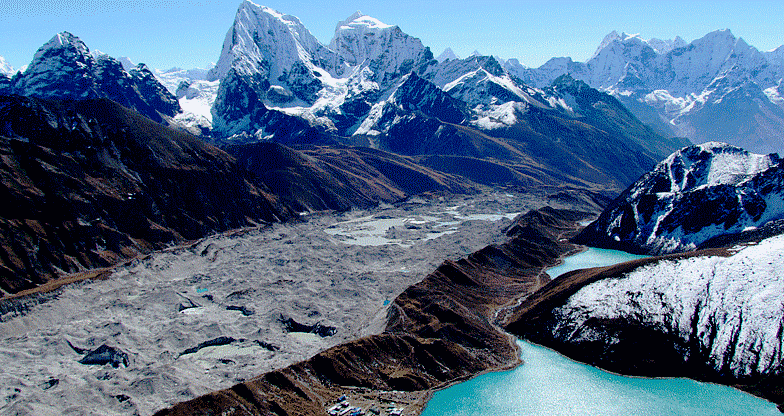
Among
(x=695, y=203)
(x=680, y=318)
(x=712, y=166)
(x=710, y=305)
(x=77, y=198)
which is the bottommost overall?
(x=680, y=318)

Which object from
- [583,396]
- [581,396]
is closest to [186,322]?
[581,396]

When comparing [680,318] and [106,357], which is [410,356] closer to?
[680,318]

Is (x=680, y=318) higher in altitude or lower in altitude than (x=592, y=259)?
lower

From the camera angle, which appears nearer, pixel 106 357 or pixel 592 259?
pixel 106 357

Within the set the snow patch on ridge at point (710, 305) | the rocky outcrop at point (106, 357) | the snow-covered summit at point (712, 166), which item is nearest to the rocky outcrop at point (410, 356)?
the snow patch on ridge at point (710, 305)

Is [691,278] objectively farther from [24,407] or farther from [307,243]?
[307,243]

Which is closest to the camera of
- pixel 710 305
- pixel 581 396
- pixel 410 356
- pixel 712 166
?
pixel 581 396

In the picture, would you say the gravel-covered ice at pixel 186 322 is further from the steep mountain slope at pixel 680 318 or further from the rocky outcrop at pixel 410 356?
the steep mountain slope at pixel 680 318
